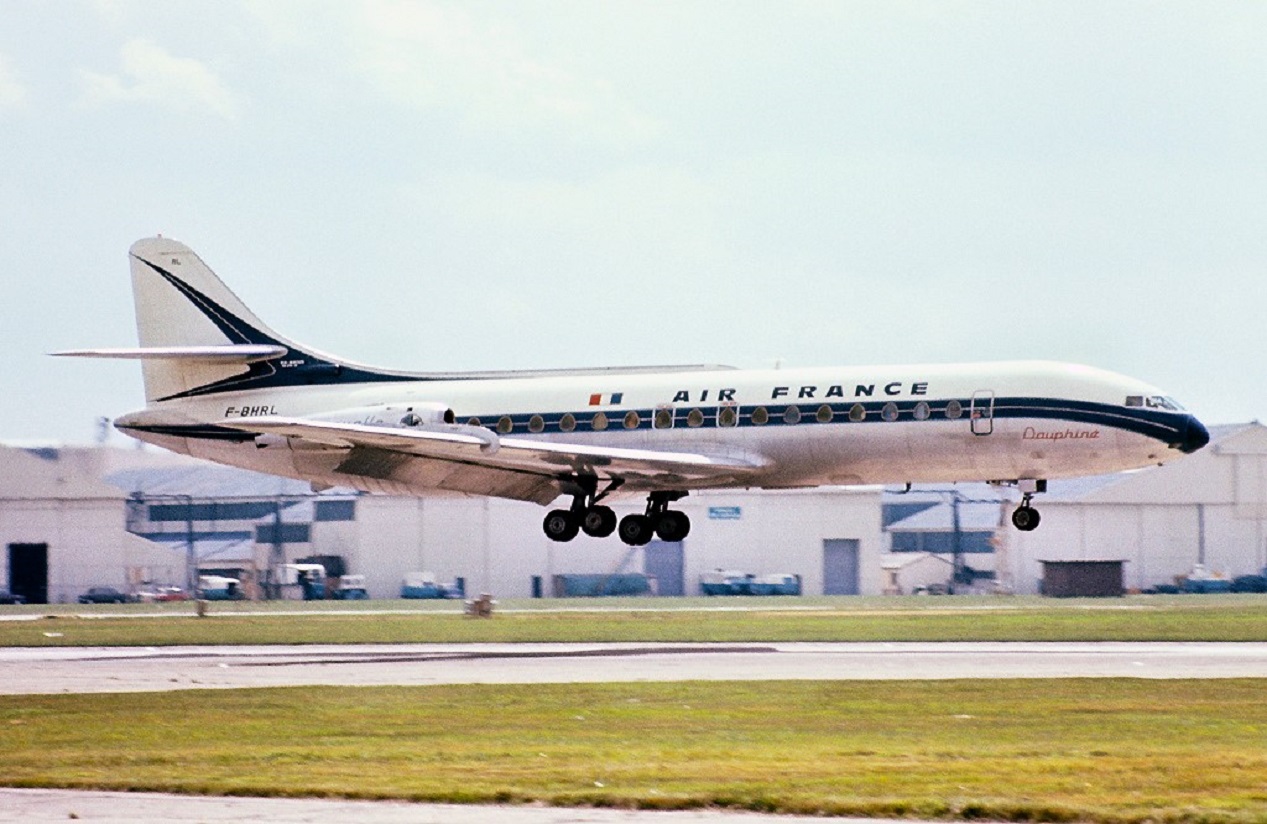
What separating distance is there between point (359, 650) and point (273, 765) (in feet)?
73.7

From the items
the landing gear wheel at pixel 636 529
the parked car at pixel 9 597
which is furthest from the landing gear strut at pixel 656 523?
the parked car at pixel 9 597

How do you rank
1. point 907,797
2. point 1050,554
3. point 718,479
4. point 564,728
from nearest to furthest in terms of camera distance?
point 907,797
point 564,728
point 718,479
point 1050,554

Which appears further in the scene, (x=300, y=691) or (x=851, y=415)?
(x=851, y=415)

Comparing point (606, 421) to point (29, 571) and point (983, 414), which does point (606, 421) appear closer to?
point (983, 414)

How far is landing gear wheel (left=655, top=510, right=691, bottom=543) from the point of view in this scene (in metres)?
47.2

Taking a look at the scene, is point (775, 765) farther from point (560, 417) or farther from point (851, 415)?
point (560, 417)

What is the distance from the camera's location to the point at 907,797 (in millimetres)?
17266

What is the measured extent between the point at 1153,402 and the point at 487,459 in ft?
51.0

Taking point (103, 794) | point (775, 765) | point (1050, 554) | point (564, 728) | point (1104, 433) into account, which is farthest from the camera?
point (1050, 554)

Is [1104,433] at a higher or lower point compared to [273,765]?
higher

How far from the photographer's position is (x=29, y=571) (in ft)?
255

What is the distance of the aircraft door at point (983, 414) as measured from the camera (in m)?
41.4

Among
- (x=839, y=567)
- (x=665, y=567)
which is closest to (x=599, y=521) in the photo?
(x=665, y=567)

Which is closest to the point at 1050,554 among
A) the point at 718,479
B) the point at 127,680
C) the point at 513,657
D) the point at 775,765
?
the point at 718,479
